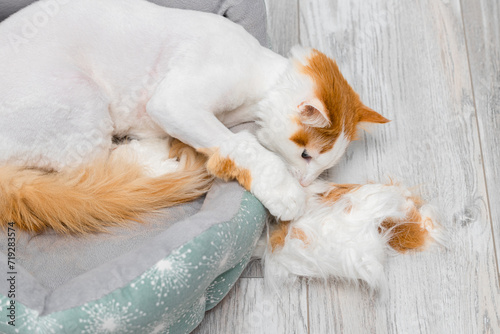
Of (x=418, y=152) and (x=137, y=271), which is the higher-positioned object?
(x=137, y=271)

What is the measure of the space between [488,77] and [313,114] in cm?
82

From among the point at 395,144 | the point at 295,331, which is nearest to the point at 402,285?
the point at 295,331

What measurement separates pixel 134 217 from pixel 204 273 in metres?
0.27

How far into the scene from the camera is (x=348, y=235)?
4.04 feet

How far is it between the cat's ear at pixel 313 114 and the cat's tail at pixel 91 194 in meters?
0.30

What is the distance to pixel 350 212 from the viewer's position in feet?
4.15

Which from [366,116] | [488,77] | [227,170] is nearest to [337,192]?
[366,116]

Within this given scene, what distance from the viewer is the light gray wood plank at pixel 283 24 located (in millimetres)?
1681

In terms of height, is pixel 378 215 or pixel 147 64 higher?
pixel 147 64

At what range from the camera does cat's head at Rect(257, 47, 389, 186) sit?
1.15 meters

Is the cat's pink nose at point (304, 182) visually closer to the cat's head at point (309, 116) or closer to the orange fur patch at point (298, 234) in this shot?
the cat's head at point (309, 116)

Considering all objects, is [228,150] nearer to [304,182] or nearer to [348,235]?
[304,182]

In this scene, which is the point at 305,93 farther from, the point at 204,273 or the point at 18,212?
the point at 18,212

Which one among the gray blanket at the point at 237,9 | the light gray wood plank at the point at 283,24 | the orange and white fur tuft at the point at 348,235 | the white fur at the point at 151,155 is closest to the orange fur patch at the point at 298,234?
the orange and white fur tuft at the point at 348,235
